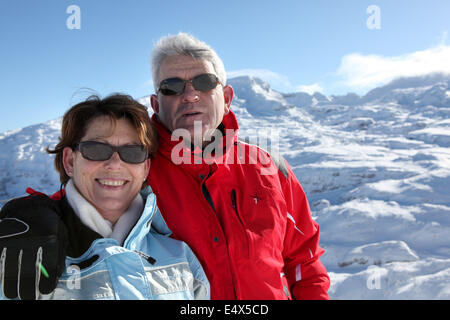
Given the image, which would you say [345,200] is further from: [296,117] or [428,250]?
[296,117]

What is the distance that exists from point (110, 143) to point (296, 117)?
37.0 m

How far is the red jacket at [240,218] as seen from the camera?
5.74 feet

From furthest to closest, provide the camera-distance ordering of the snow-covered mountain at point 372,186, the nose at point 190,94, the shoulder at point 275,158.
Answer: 1. the snow-covered mountain at point 372,186
2. the shoulder at point 275,158
3. the nose at point 190,94

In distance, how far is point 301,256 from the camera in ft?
7.21

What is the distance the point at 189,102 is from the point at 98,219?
0.95m

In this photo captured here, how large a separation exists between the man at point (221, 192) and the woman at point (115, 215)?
0.13 meters

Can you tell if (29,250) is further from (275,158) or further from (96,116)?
(275,158)

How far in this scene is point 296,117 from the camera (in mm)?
37156

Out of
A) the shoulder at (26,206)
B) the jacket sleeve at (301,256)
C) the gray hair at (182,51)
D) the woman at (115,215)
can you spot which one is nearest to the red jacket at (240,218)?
the jacket sleeve at (301,256)

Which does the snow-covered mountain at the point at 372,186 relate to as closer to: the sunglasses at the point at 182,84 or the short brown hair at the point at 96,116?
the sunglasses at the point at 182,84

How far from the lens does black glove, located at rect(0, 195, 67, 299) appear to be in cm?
123

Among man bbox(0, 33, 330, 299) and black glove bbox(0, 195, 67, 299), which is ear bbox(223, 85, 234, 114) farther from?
black glove bbox(0, 195, 67, 299)

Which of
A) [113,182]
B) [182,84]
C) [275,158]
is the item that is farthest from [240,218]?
[182,84]
